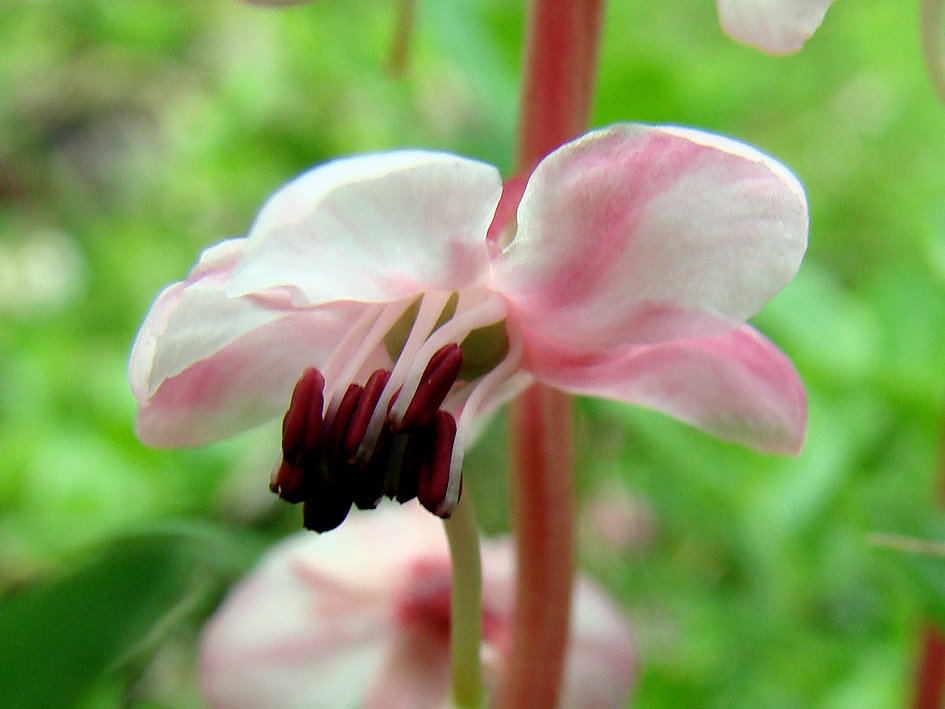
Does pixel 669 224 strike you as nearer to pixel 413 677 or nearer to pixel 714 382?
pixel 714 382

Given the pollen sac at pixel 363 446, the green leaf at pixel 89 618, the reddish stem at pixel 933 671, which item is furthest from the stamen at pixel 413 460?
the reddish stem at pixel 933 671

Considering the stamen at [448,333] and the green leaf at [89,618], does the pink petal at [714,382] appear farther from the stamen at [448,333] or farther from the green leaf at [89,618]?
the green leaf at [89,618]

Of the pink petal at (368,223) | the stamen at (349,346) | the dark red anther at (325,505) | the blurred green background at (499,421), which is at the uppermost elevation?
the pink petal at (368,223)

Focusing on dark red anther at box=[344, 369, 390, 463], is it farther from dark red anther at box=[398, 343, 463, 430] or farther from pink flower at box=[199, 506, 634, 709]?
pink flower at box=[199, 506, 634, 709]

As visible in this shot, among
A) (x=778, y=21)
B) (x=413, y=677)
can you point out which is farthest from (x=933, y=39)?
(x=413, y=677)

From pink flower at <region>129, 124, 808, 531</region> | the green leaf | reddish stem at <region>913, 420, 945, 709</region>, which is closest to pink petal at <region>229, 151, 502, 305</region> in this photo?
pink flower at <region>129, 124, 808, 531</region>

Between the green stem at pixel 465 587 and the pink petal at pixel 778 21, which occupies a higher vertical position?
the pink petal at pixel 778 21
